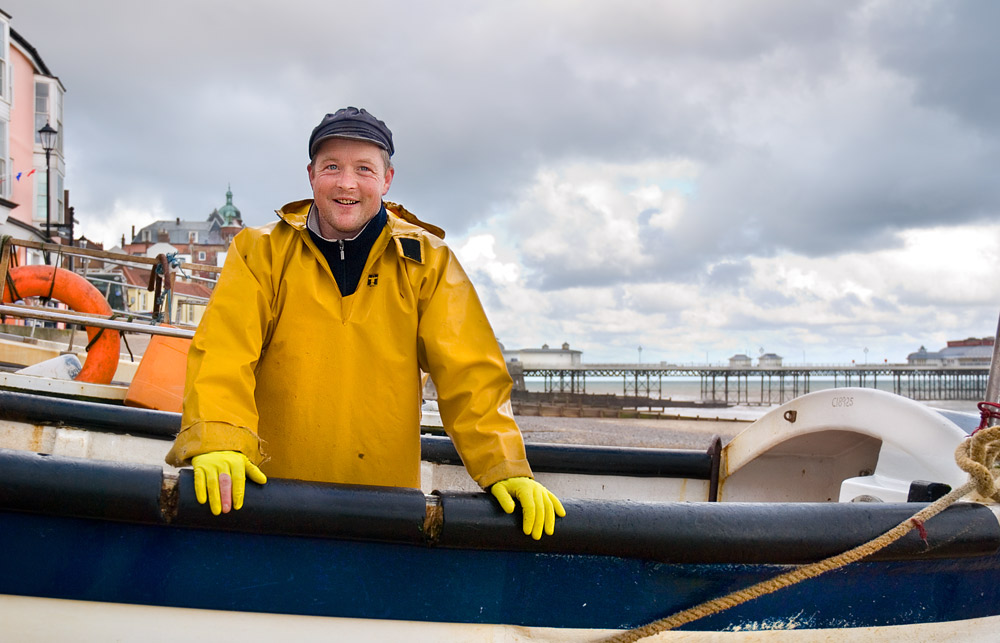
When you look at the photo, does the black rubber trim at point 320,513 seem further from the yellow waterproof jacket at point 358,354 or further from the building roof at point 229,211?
the building roof at point 229,211

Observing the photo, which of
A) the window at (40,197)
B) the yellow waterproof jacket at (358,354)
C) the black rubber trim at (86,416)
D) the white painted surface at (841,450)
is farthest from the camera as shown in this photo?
the window at (40,197)

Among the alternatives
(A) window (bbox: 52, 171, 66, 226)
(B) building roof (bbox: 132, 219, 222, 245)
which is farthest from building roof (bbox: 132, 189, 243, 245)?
(A) window (bbox: 52, 171, 66, 226)

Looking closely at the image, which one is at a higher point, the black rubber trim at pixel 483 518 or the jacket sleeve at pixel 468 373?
the jacket sleeve at pixel 468 373

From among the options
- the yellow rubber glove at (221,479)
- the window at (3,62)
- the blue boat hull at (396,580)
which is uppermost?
the window at (3,62)

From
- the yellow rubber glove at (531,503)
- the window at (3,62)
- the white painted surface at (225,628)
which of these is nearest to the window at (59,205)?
the window at (3,62)

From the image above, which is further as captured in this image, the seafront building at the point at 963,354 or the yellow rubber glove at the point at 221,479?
the seafront building at the point at 963,354

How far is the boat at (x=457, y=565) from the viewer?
2.03 m

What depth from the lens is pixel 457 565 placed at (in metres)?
2.17

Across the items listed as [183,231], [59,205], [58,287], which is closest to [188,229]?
[183,231]

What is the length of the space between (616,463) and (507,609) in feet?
7.16

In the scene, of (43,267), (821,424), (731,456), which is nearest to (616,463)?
(731,456)

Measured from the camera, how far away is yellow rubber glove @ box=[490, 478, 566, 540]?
2.08 m

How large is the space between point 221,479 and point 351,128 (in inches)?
45.5

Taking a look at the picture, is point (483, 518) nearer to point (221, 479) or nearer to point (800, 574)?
point (221, 479)
